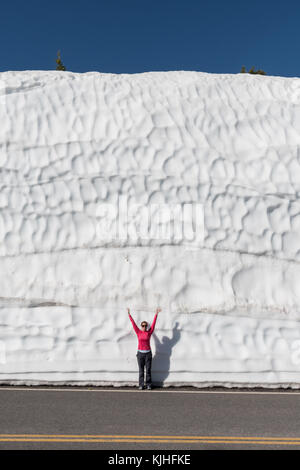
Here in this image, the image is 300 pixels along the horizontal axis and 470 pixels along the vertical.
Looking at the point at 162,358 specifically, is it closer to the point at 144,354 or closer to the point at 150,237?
the point at 144,354

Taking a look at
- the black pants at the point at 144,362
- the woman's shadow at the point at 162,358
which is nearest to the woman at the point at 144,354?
the black pants at the point at 144,362

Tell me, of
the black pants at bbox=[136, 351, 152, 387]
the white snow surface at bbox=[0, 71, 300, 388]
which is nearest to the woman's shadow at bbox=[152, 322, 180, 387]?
the white snow surface at bbox=[0, 71, 300, 388]

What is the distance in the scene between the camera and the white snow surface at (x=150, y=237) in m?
9.20

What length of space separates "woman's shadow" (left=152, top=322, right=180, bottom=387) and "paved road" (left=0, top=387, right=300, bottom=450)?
0.48m

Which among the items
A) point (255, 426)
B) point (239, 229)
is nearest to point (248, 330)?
point (239, 229)

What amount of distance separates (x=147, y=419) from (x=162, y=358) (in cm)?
269

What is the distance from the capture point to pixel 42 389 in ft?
28.1

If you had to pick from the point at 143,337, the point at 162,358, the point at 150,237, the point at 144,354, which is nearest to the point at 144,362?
the point at 144,354

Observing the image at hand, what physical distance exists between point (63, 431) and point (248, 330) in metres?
4.65

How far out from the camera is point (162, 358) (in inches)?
361

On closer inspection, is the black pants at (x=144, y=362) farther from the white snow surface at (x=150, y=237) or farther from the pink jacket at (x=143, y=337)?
the white snow surface at (x=150, y=237)

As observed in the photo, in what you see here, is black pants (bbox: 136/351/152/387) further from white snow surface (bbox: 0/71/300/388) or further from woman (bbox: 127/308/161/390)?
white snow surface (bbox: 0/71/300/388)

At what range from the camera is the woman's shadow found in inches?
356

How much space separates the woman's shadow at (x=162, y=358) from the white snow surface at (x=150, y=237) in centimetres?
2
